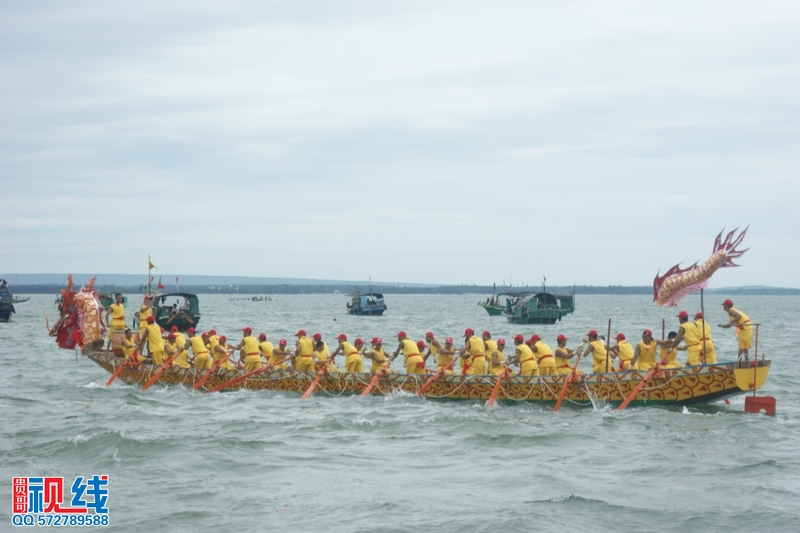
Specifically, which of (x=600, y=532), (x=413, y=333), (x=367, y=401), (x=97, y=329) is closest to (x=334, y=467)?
Answer: (x=600, y=532)

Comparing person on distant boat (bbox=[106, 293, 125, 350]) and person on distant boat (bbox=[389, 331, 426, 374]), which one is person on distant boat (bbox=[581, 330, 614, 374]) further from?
person on distant boat (bbox=[106, 293, 125, 350])

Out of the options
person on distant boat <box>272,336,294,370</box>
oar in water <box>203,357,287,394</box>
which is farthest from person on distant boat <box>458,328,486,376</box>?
oar in water <box>203,357,287,394</box>

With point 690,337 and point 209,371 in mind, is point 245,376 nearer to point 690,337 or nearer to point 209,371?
point 209,371

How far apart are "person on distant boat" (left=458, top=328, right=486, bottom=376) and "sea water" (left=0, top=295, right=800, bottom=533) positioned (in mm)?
974

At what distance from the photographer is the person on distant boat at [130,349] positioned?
2491cm

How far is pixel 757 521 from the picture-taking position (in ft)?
38.2

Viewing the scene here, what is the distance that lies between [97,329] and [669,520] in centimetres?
1920

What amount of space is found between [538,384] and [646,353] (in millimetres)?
2543

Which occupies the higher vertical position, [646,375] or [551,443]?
[646,375]

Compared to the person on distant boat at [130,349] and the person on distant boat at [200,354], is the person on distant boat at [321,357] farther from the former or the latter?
the person on distant boat at [130,349]

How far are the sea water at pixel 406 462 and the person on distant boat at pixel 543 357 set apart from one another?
0.93 meters

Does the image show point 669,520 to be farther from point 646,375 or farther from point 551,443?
point 646,375

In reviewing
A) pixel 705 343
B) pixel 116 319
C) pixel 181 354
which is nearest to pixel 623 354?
pixel 705 343

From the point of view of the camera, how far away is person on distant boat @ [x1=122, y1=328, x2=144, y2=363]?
81.7ft
